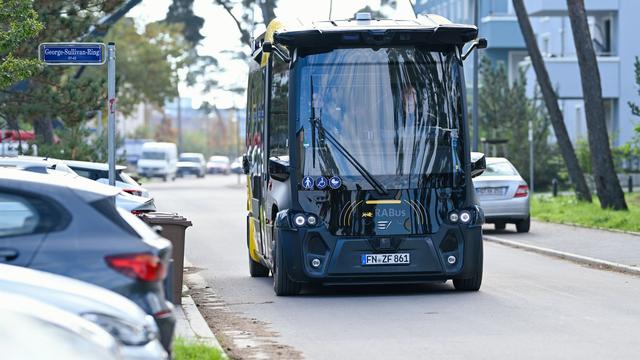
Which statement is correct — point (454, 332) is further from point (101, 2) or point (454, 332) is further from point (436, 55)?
point (101, 2)

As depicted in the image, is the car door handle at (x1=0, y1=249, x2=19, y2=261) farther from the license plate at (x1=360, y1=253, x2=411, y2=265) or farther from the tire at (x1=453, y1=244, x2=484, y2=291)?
the tire at (x1=453, y1=244, x2=484, y2=291)

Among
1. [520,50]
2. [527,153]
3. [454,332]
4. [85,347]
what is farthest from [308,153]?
[520,50]

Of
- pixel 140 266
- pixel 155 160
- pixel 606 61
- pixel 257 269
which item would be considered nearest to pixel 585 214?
pixel 257 269

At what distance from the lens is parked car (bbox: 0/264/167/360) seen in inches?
306

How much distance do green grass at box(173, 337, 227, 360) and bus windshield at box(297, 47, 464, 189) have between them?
5332 mm

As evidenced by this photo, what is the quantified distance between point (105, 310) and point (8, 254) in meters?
1.89

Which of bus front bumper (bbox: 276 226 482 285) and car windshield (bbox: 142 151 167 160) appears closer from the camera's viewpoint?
bus front bumper (bbox: 276 226 482 285)

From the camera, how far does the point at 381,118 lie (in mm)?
16781

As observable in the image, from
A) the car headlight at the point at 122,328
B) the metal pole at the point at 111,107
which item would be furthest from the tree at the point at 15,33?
the car headlight at the point at 122,328

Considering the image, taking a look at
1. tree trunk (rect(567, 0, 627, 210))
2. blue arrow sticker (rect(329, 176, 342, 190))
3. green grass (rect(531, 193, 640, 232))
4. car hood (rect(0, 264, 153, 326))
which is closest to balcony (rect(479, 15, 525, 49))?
green grass (rect(531, 193, 640, 232))

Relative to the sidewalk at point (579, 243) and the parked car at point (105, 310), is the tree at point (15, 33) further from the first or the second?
the parked car at point (105, 310)

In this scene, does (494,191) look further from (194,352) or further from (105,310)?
(105,310)

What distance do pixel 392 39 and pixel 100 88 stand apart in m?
19.9

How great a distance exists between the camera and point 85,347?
6285 millimetres
